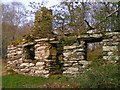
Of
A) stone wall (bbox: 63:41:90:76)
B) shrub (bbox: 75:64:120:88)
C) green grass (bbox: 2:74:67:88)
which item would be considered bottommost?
green grass (bbox: 2:74:67:88)

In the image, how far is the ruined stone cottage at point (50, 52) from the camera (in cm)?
445

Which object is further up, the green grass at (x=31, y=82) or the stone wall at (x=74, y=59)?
the stone wall at (x=74, y=59)

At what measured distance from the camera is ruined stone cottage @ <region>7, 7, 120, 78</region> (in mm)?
4453

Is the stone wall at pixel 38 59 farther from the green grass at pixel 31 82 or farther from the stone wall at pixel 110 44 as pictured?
the stone wall at pixel 110 44

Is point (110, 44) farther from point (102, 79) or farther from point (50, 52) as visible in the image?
point (50, 52)

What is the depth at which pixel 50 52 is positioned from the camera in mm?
5363

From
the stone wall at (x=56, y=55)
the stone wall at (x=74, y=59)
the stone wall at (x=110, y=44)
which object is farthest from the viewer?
the stone wall at (x=74, y=59)

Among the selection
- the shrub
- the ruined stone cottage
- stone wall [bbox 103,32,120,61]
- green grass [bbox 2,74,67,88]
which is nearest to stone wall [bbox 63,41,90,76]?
the ruined stone cottage

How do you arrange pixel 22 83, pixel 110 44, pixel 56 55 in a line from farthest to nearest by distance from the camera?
pixel 56 55 < pixel 110 44 < pixel 22 83

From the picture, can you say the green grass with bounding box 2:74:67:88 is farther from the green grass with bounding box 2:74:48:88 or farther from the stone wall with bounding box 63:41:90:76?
the stone wall with bounding box 63:41:90:76

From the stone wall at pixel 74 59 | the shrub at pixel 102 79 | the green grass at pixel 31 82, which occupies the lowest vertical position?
the green grass at pixel 31 82

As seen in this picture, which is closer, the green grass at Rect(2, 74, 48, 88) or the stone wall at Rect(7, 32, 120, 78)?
the green grass at Rect(2, 74, 48, 88)

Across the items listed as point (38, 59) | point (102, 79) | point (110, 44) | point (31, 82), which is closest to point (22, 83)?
point (31, 82)

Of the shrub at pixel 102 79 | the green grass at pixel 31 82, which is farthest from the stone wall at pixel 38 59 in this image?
the shrub at pixel 102 79
